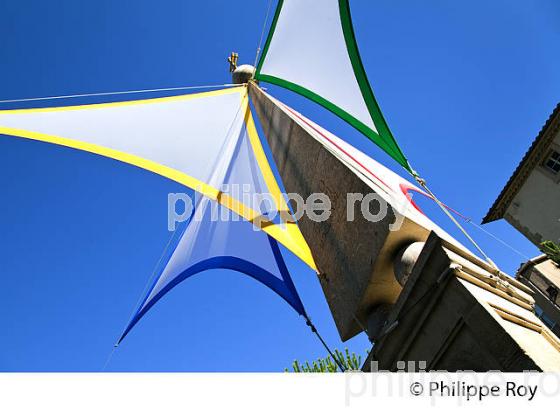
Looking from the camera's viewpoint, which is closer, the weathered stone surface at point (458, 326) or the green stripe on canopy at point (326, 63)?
the weathered stone surface at point (458, 326)

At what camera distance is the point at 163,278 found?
6.13 meters

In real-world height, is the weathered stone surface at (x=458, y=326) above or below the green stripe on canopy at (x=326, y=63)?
below

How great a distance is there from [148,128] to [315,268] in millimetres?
4617

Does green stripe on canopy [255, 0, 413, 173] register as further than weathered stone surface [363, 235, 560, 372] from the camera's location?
Yes

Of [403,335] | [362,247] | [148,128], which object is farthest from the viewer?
[148,128]

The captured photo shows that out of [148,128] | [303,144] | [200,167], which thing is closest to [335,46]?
[303,144]

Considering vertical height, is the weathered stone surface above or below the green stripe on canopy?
below

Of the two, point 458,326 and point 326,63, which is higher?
point 326,63

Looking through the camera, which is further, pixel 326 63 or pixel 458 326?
pixel 326 63

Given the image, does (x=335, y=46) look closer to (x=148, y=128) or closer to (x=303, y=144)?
(x=303, y=144)
